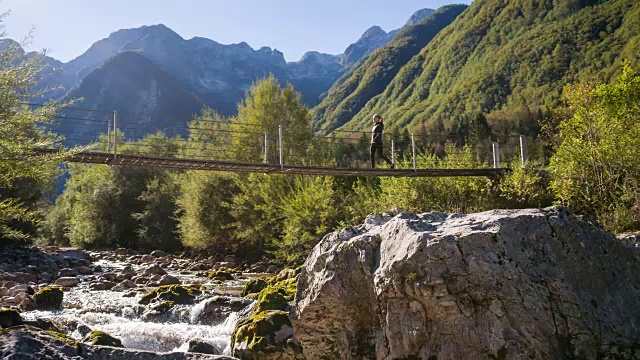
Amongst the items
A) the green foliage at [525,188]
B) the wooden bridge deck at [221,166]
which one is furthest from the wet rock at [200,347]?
the green foliage at [525,188]

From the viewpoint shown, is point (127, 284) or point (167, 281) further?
point (167, 281)

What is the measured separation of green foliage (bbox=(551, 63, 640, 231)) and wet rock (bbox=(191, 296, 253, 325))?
8.99 meters

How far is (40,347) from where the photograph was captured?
3.12 metres

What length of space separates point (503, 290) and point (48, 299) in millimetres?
10623

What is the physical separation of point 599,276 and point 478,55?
109902 millimetres

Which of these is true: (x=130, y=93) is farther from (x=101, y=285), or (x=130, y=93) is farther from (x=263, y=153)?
(x=101, y=285)

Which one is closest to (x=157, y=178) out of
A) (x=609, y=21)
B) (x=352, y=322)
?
(x=352, y=322)

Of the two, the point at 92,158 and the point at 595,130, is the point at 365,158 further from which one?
the point at 92,158

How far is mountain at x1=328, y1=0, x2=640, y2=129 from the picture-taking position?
251ft

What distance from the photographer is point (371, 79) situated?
444 feet

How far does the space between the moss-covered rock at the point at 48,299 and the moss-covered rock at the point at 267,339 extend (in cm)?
618

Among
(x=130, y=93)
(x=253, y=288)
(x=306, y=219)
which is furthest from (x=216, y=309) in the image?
(x=130, y=93)

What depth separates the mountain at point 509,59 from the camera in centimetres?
7644

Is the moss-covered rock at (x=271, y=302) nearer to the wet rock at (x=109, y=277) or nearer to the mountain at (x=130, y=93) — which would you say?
the wet rock at (x=109, y=277)
